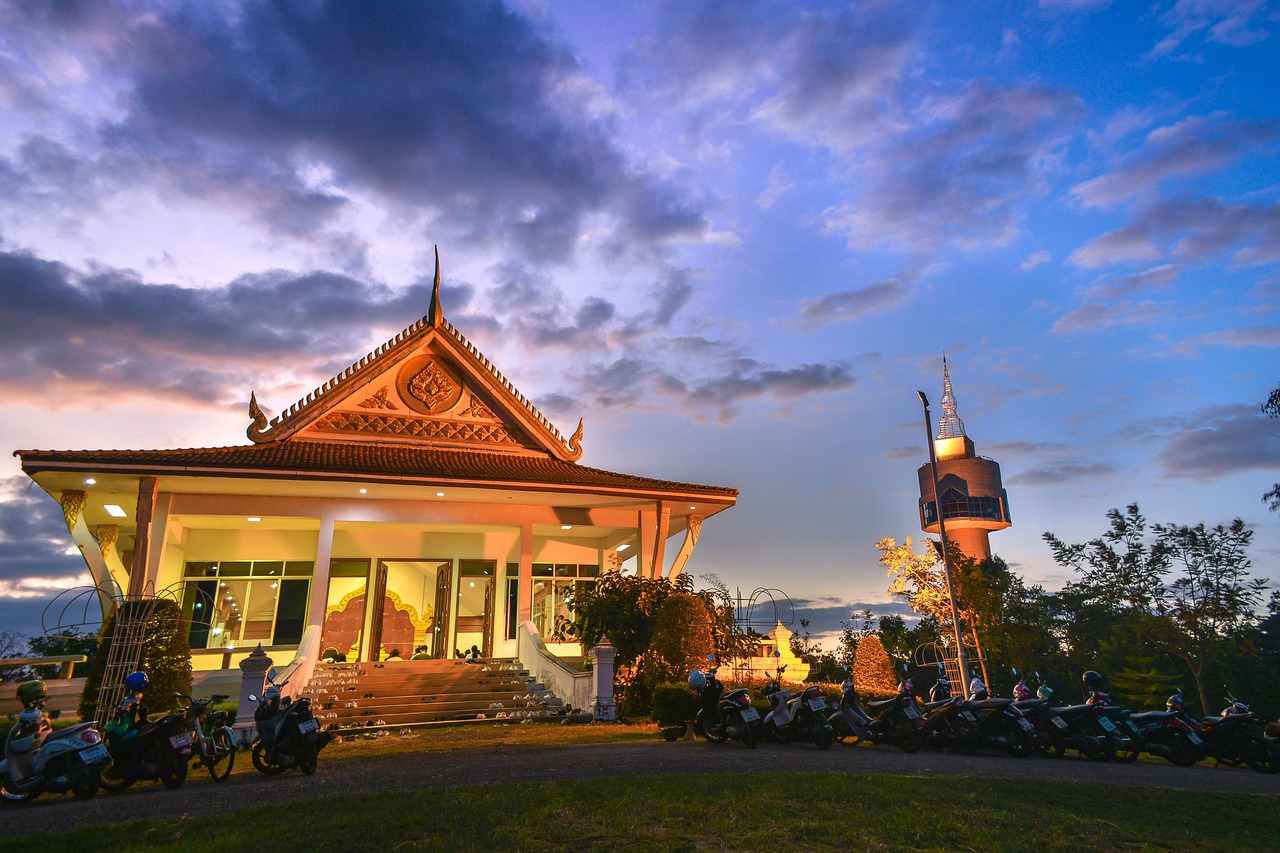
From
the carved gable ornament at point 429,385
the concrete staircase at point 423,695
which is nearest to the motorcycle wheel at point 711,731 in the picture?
the concrete staircase at point 423,695

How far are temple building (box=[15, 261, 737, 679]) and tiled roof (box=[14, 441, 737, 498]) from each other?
7 cm

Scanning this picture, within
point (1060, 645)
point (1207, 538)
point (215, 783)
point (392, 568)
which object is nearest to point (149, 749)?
point (215, 783)

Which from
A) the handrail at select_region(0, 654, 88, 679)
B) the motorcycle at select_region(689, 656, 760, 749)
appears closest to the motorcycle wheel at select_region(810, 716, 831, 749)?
the motorcycle at select_region(689, 656, 760, 749)

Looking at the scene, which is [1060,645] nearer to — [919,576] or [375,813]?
[919,576]

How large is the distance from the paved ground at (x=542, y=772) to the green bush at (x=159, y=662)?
9.19ft

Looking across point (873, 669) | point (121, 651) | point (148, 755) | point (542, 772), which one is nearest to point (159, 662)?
point (121, 651)

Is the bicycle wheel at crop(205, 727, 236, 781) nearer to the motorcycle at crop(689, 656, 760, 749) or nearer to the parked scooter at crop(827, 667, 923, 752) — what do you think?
the motorcycle at crop(689, 656, 760, 749)

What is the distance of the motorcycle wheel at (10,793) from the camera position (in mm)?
7316

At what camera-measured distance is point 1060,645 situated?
46.0 m

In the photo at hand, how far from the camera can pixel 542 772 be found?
7906mm

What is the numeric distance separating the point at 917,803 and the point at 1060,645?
155 ft

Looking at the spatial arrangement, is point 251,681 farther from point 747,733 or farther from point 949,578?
point 949,578

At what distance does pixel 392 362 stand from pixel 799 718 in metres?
14.2

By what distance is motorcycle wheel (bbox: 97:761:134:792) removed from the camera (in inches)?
308
